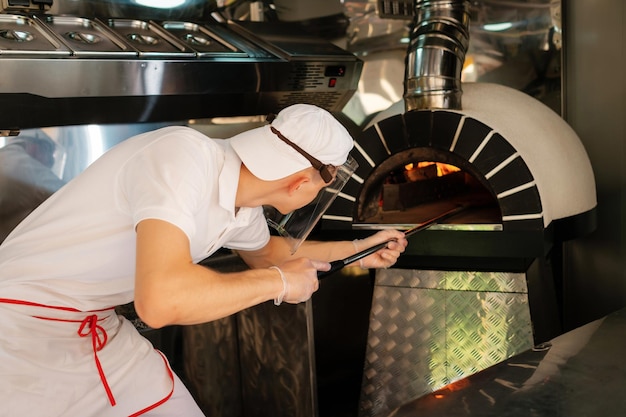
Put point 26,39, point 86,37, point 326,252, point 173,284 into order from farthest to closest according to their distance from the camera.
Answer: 1. point 86,37
2. point 26,39
3. point 326,252
4. point 173,284

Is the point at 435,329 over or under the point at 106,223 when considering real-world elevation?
under

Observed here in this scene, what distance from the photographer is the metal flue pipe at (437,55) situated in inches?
117

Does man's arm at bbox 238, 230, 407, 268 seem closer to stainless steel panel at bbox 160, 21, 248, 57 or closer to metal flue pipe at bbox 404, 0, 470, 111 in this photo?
metal flue pipe at bbox 404, 0, 470, 111

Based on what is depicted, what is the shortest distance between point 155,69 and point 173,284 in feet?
5.18

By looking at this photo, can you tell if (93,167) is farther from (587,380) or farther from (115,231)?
(587,380)

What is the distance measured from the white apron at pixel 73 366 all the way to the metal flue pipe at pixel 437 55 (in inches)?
61.2

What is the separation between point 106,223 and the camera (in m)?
1.79

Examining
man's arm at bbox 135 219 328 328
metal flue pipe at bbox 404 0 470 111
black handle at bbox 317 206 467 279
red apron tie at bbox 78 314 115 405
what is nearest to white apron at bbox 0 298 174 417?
red apron tie at bbox 78 314 115 405

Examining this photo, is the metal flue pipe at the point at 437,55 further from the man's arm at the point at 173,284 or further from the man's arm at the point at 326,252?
the man's arm at the point at 173,284

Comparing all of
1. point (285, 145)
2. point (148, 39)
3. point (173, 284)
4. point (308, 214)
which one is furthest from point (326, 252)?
point (148, 39)

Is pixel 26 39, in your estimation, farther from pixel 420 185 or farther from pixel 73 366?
pixel 420 185

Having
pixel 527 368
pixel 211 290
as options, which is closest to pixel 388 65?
pixel 527 368

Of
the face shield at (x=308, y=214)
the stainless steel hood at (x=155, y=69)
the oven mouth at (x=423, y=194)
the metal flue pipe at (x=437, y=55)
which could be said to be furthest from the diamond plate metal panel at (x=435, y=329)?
the stainless steel hood at (x=155, y=69)

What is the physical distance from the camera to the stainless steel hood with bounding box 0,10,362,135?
8.58ft
